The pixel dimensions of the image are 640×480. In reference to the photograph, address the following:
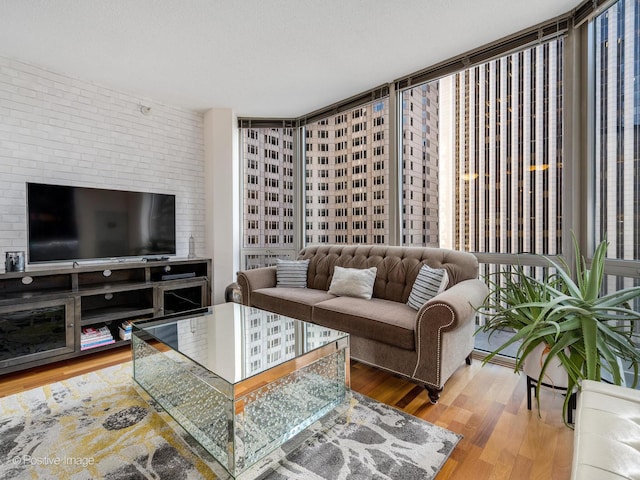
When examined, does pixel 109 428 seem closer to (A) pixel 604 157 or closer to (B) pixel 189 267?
(B) pixel 189 267

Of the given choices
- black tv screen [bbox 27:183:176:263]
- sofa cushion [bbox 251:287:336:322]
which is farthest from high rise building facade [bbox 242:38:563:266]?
black tv screen [bbox 27:183:176:263]

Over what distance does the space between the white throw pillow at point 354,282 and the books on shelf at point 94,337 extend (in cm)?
203

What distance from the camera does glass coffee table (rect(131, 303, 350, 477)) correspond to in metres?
1.42

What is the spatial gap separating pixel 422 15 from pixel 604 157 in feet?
5.13

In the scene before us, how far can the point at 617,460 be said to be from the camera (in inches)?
32.9

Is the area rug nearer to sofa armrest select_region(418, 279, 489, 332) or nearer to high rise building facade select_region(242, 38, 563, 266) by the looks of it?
sofa armrest select_region(418, 279, 489, 332)

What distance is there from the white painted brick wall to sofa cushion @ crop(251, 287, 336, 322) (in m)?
1.42

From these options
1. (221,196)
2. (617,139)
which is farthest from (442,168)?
(221,196)

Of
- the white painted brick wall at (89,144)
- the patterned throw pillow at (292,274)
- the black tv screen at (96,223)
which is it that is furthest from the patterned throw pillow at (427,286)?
the white painted brick wall at (89,144)

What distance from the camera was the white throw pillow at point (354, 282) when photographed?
2775 millimetres

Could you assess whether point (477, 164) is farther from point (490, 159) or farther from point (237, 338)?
point (237, 338)

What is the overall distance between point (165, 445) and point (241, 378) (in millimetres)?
583

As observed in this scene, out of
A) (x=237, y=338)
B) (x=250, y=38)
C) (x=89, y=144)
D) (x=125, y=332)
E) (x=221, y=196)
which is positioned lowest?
(x=125, y=332)

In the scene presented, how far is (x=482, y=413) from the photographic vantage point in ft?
6.10
